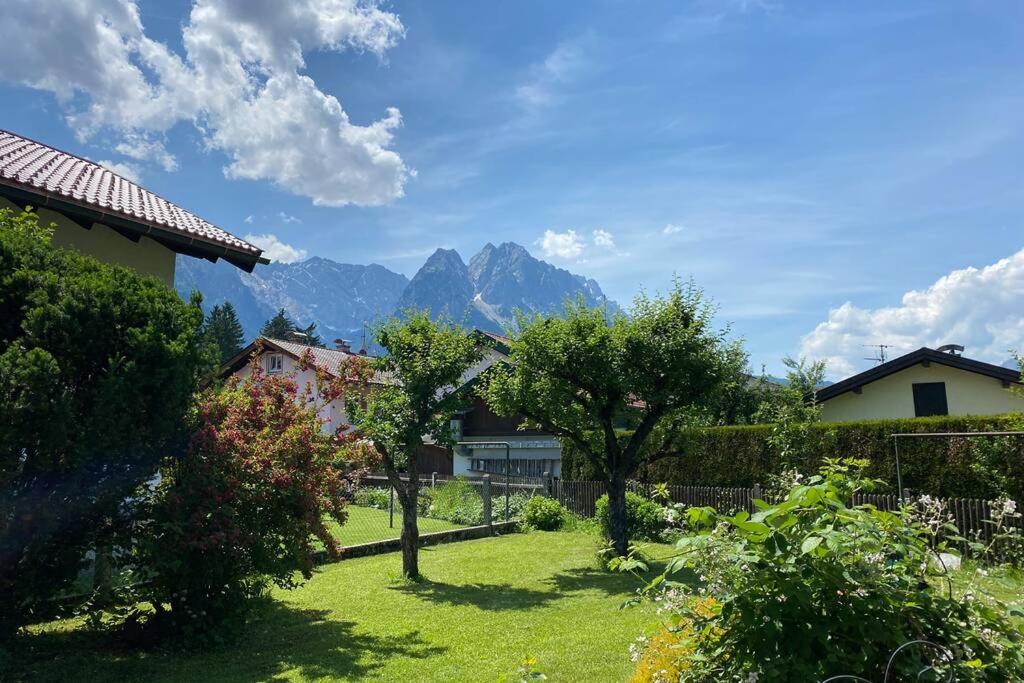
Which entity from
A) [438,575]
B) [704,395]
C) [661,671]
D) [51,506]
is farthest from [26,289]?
[704,395]

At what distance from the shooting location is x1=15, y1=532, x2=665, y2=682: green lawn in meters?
6.45

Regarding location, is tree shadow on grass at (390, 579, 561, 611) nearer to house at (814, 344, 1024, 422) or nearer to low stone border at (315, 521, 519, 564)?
low stone border at (315, 521, 519, 564)

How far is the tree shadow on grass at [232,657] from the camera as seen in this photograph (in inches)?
254

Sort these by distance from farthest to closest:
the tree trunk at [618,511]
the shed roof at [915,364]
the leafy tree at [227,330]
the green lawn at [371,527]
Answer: the leafy tree at [227,330] → the shed roof at [915,364] → the green lawn at [371,527] → the tree trunk at [618,511]

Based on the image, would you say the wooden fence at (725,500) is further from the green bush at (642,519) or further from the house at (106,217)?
the house at (106,217)

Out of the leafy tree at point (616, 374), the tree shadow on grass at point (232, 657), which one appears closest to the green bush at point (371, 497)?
the leafy tree at point (616, 374)

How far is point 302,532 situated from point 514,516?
12.7 metres

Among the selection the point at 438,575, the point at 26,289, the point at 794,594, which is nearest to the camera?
the point at 794,594


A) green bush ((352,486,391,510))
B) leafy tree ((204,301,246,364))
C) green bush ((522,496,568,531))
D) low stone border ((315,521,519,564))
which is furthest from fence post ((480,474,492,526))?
leafy tree ((204,301,246,364))

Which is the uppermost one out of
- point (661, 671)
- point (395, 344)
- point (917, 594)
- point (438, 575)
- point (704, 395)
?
point (395, 344)

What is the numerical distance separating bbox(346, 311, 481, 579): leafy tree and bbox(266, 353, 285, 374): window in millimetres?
30968

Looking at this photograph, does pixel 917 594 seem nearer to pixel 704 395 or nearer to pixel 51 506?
pixel 51 506

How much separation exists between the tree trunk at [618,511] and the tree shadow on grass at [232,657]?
22.3 ft

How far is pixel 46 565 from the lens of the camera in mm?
6453
